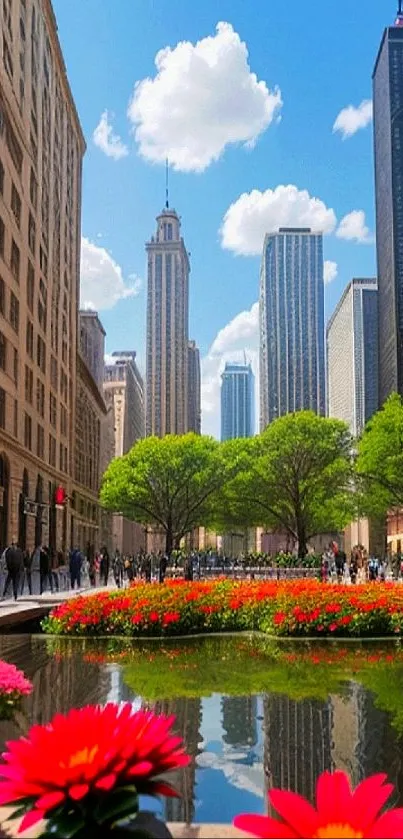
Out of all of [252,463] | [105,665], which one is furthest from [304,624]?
[252,463]

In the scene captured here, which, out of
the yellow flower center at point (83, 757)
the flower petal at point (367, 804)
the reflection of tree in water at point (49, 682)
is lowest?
the reflection of tree in water at point (49, 682)

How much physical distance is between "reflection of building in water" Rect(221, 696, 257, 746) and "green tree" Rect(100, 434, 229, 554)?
52.9 meters

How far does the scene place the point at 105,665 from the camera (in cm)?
1250

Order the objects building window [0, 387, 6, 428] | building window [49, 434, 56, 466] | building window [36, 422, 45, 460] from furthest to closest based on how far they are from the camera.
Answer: building window [49, 434, 56, 466]
building window [36, 422, 45, 460]
building window [0, 387, 6, 428]

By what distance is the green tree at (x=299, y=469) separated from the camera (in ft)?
194

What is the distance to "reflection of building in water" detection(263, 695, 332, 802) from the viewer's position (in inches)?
257

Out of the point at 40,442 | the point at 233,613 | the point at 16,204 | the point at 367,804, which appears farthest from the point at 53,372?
the point at 367,804

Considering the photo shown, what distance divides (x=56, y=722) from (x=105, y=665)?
1059 centimetres

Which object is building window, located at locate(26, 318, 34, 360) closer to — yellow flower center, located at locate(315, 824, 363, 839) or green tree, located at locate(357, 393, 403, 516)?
green tree, located at locate(357, 393, 403, 516)

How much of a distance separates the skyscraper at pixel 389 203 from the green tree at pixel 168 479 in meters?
53.1

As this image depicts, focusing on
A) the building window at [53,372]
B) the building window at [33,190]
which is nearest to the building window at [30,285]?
the building window at [33,190]

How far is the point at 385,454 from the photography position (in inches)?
2047

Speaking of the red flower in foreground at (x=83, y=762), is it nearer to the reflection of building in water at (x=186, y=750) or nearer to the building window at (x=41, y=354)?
the reflection of building in water at (x=186, y=750)

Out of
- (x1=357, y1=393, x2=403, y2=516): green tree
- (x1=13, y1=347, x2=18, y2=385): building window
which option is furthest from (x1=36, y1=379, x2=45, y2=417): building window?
(x1=357, y1=393, x2=403, y2=516): green tree
